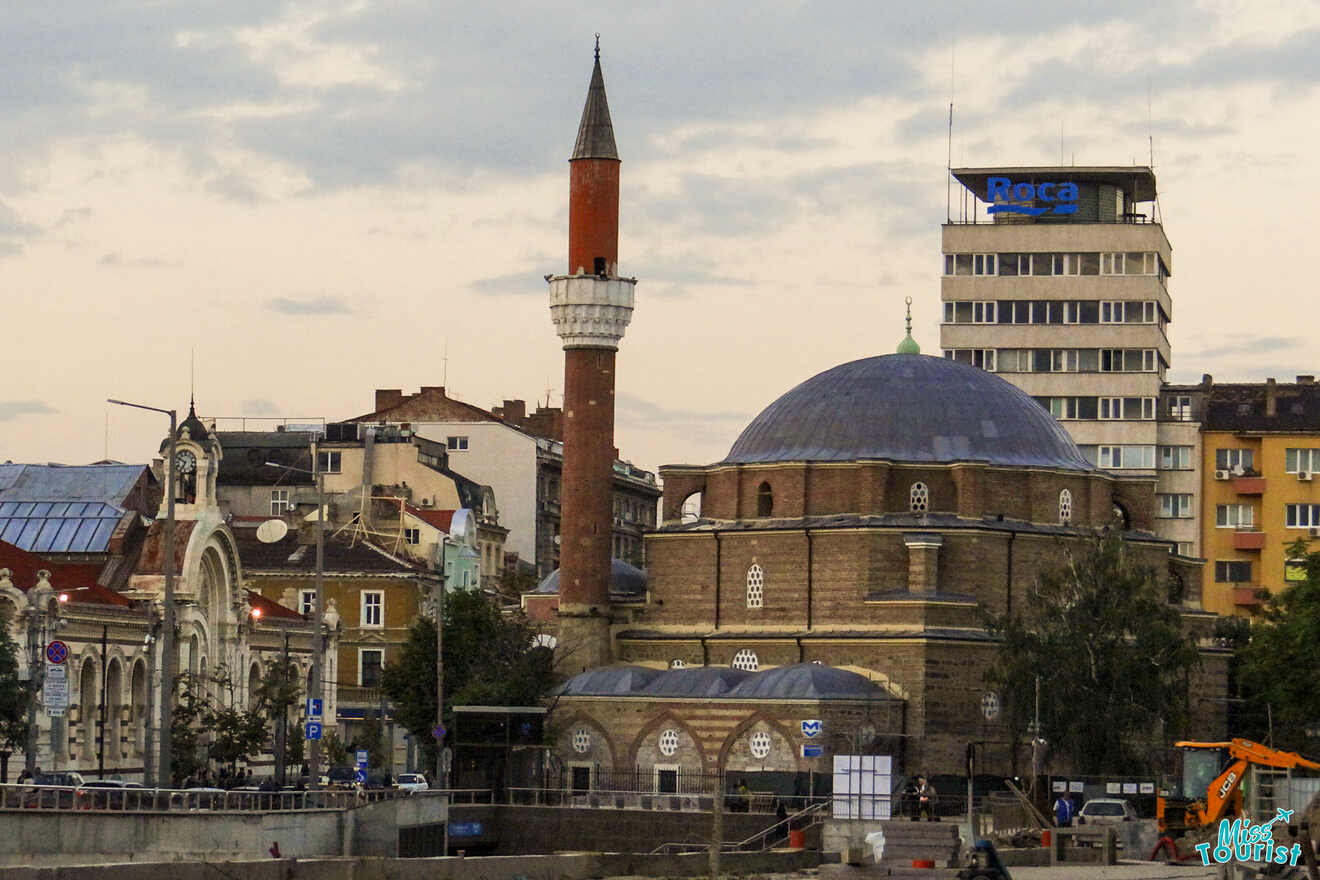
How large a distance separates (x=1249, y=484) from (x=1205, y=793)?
173 ft

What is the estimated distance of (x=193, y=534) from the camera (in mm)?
76062

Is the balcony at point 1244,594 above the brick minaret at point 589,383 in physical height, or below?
below

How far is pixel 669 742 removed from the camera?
76.6 m

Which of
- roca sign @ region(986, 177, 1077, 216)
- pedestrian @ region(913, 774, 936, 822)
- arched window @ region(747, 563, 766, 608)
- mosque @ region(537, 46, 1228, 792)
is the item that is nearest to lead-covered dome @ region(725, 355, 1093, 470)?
mosque @ region(537, 46, 1228, 792)

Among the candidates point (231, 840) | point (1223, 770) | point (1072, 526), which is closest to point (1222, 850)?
point (1223, 770)

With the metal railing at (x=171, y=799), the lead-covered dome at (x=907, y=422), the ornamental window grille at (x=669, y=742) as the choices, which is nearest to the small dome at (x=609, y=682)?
the ornamental window grille at (x=669, y=742)

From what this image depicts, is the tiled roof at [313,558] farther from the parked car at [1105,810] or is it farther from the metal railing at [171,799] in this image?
the metal railing at [171,799]

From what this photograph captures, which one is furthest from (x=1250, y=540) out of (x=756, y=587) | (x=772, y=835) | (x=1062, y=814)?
(x=1062, y=814)

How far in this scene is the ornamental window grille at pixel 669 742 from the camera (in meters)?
76.4

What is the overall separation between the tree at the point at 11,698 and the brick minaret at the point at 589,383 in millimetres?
22988

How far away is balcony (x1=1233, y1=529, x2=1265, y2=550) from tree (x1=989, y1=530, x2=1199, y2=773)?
36.4m

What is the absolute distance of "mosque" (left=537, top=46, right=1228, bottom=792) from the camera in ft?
249

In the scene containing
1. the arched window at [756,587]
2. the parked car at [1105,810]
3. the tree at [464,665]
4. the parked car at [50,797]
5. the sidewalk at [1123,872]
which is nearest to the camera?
the parked car at [50,797]

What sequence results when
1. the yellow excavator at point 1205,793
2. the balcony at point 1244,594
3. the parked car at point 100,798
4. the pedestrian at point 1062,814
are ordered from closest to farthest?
the parked car at point 100,798 < the yellow excavator at point 1205,793 < the pedestrian at point 1062,814 < the balcony at point 1244,594
